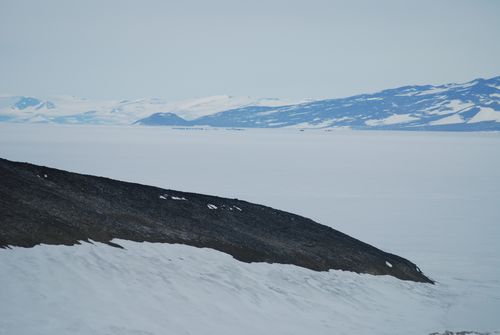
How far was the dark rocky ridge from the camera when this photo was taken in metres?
23.1

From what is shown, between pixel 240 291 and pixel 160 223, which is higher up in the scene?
pixel 160 223

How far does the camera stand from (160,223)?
2802 centimetres

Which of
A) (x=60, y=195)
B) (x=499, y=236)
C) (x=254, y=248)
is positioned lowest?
(x=499, y=236)

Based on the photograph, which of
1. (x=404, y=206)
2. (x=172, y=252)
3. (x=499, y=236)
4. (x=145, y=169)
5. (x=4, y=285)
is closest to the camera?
(x=4, y=285)

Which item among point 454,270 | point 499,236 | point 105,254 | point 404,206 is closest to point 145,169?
point 404,206

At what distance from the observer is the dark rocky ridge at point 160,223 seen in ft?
75.7

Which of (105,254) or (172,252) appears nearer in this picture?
(105,254)

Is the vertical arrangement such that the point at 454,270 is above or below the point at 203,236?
below

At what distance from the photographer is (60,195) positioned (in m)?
27.4

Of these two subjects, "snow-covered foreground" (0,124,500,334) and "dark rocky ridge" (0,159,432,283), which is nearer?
"snow-covered foreground" (0,124,500,334)

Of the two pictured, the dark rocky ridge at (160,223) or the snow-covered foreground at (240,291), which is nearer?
the snow-covered foreground at (240,291)

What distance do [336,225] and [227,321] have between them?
2905 cm

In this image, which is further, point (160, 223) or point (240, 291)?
point (160, 223)

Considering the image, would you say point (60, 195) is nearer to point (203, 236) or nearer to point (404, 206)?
point (203, 236)
